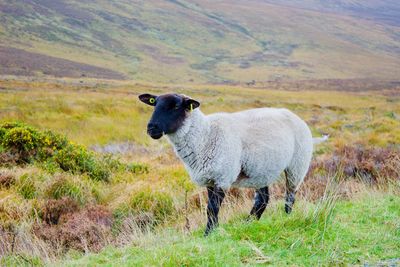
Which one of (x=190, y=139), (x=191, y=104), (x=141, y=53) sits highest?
(x=191, y=104)

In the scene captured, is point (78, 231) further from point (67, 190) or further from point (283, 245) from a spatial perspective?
point (283, 245)

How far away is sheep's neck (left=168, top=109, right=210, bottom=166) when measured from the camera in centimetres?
789

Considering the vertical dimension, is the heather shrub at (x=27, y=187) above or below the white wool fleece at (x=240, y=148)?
below

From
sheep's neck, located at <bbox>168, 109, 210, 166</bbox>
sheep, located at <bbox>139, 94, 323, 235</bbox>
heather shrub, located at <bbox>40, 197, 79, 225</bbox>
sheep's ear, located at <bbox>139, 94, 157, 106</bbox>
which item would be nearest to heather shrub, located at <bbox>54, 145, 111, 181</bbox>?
heather shrub, located at <bbox>40, 197, 79, 225</bbox>

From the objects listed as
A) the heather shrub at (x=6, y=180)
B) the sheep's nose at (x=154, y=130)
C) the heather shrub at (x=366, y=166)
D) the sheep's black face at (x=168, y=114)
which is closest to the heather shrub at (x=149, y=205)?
the heather shrub at (x=6, y=180)

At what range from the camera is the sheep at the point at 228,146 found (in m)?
7.66

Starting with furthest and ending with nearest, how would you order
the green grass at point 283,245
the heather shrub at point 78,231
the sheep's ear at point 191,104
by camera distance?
the heather shrub at point 78,231 → the sheep's ear at point 191,104 → the green grass at point 283,245

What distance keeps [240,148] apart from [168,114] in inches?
58.3

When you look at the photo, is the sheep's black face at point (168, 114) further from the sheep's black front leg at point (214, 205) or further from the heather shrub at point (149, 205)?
the heather shrub at point (149, 205)

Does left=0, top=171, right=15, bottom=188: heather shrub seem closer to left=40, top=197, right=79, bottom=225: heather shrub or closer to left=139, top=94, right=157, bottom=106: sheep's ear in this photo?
left=40, top=197, right=79, bottom=225: heather shrub

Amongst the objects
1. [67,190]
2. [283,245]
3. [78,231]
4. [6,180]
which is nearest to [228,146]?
[283,245]

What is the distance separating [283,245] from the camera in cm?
588

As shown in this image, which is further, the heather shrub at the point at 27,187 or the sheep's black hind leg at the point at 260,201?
the heather shrub at the point at 27,187

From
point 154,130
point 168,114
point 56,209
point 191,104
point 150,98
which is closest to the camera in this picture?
point 154,130
